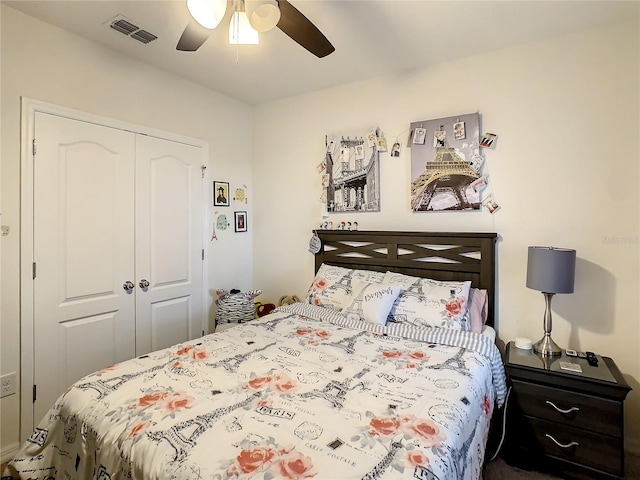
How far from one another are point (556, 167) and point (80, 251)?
3.23 m

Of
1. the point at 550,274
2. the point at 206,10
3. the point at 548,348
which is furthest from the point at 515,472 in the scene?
the point at 206,10

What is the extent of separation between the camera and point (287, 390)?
4.92ft

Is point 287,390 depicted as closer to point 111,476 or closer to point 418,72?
point 111,476

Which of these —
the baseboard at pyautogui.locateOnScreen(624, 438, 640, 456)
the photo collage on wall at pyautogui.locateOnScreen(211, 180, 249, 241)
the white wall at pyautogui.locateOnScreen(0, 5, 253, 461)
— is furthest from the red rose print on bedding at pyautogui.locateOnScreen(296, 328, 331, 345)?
the baseboard at pyautogui.locateOnScreen(624, 438, 640, 456)

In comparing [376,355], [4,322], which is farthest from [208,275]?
[376,355]

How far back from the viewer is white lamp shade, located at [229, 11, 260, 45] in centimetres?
180

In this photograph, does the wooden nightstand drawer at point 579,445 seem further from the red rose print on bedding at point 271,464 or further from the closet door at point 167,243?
the closet door at point 167,243

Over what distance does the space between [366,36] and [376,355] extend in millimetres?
2017

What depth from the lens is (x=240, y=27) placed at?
1819 mm

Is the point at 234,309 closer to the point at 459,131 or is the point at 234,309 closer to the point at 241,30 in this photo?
the point at 241,30

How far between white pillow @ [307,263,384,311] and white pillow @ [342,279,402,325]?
4.6 inches

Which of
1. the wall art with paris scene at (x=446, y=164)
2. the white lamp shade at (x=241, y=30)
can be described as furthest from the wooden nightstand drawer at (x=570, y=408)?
the white lamp shade at (x=241, y=30)

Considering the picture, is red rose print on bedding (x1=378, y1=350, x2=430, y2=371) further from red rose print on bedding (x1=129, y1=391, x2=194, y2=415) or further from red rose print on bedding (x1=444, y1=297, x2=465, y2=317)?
red rose print on bedding (x1=129, y1=391, x2=194, y2=415)

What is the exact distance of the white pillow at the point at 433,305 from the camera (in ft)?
7.34
